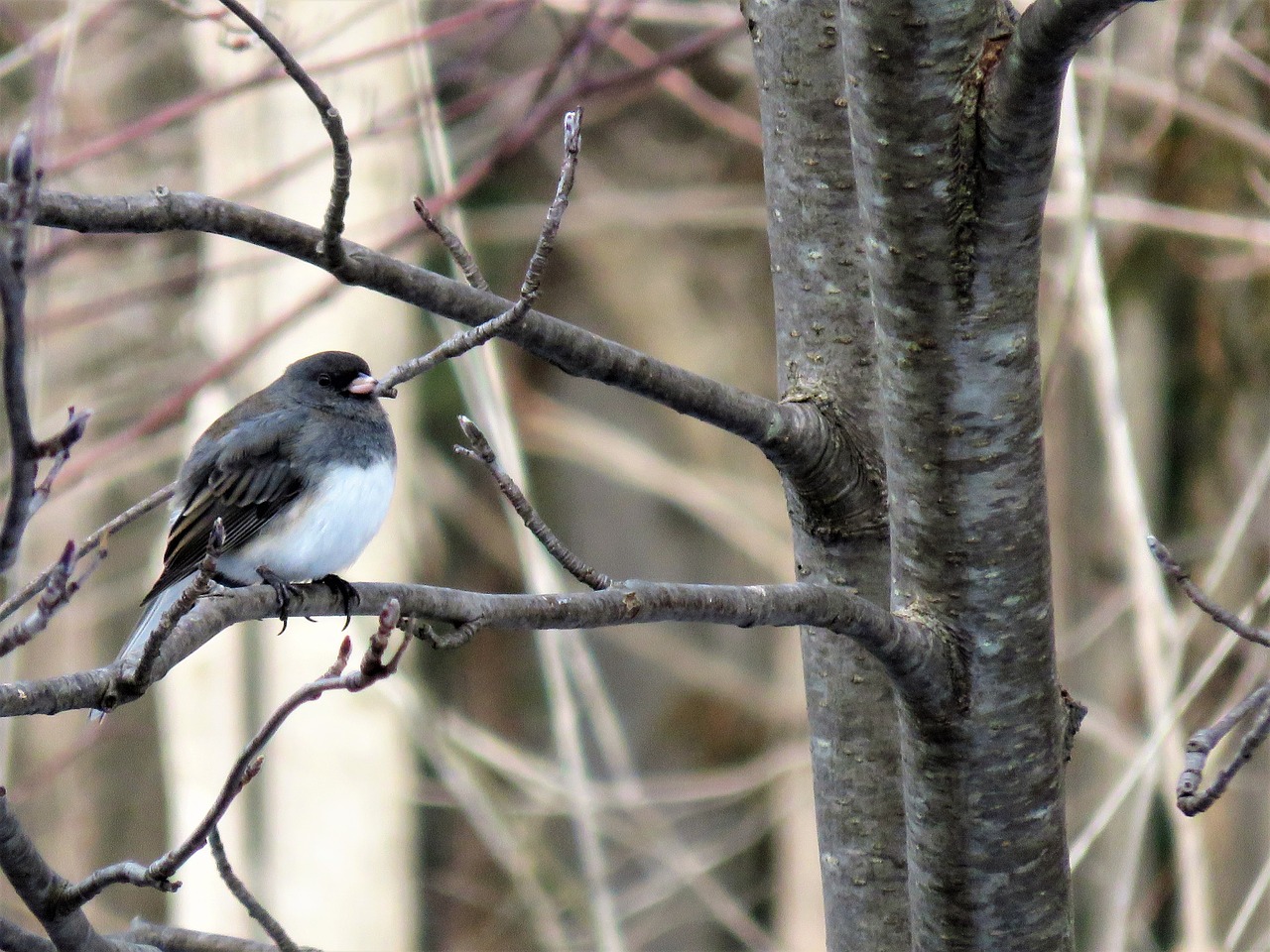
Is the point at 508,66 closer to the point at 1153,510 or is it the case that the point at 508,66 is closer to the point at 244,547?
the point at 1153,510

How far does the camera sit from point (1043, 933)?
147 centimetres

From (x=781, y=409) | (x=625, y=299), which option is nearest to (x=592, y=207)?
(x=625, y=299)

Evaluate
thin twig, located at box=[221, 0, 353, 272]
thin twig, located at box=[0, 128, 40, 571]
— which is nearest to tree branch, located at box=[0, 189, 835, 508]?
thin twig, located at box=[221, 0, 353, 272]

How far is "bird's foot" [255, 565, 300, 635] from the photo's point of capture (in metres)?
1.64

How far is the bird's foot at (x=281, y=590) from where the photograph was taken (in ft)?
5.38

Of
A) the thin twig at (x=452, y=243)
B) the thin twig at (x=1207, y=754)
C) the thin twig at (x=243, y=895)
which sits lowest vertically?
the thin twig at (x=243, y=895)

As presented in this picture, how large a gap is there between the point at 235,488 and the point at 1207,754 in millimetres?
1819

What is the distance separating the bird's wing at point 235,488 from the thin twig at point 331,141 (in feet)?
4.25

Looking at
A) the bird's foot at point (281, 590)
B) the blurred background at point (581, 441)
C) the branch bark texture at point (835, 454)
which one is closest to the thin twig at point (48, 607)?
the bird's foot at point (281, 590)

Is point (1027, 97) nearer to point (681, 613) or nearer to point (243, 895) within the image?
point (681, 613)

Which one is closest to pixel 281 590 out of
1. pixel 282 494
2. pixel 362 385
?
pixel 282 494

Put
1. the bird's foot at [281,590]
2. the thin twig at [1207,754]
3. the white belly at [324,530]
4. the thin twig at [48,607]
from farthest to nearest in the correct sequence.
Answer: the white belly at [324,530], the bird's foot at [281,590], the thin twig at [1207,754], the thin twig at [48,607]

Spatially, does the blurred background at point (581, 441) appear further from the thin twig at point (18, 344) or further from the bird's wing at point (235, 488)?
the thin twig at point (18, 344)

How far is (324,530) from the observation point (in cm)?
240
